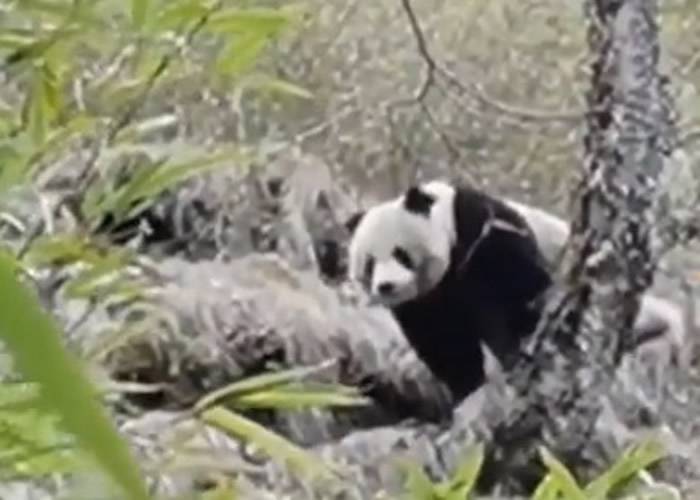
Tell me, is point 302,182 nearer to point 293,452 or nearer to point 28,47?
point 293,452

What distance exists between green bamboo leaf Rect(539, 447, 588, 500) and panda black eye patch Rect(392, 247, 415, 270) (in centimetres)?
19

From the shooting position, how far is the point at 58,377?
7 centimetres

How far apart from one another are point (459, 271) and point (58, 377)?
1220 millimetres

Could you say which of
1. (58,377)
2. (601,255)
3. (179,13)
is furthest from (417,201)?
(58,377)

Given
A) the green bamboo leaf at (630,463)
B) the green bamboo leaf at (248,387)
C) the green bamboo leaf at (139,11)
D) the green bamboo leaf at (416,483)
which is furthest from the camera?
the green bamboo leaf at (630,463)

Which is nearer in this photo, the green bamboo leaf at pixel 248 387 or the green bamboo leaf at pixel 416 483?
the green bamboo leaf at pixel 248 387

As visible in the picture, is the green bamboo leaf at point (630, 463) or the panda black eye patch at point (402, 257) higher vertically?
the panda black eye patch at point (402, 257)

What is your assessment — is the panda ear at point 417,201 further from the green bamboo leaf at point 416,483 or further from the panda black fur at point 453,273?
the green bamboo leaf at point 416,483

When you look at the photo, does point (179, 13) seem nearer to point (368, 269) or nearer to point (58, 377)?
point (58, 377)

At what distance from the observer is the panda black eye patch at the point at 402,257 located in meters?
1.25

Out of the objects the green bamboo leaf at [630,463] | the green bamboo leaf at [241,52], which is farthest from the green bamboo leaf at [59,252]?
the green bamboo leaf at [630,463]

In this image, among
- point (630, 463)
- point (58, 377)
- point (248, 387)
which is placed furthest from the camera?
point (630, 463)

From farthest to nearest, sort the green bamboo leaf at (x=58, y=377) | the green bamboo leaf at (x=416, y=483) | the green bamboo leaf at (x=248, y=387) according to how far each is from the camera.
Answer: the green bamboo leaf at (x=416, y=483)
the green bamboo leaf at (x=248, y=387)
the green bamboo leaf at (x=58, y=377)

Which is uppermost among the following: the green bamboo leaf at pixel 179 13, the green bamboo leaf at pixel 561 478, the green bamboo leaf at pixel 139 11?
the green bamboo leaf at pixel 139 11
